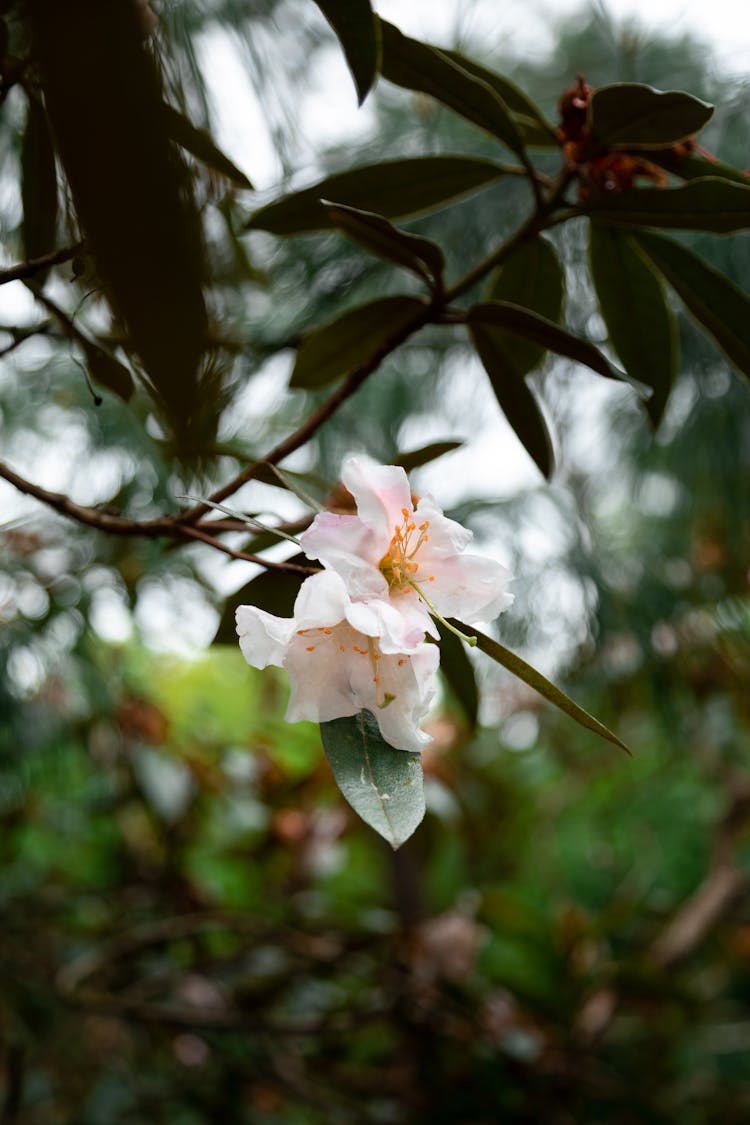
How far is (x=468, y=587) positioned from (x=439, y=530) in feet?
0.09

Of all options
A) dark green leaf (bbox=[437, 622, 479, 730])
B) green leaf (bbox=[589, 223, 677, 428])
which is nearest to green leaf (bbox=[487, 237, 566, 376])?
green leaf (bbox=[589, 223, 677, 428])

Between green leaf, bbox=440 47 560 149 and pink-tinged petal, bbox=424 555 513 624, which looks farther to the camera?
green leaf, bbox=440 47 560 149

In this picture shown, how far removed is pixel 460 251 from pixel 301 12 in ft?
0.97

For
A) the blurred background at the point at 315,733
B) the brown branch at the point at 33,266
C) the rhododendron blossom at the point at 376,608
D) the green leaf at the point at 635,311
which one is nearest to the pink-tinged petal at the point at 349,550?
the rhododendron blossom at the point at 376,608

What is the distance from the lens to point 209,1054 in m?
1.48

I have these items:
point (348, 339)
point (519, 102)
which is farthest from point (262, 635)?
point (519, 102)

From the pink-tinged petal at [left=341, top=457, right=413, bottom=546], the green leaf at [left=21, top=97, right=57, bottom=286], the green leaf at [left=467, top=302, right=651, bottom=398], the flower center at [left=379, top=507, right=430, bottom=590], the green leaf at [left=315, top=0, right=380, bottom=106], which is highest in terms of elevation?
the green leaf at [left=315, top=0, right=380, bottom=106]

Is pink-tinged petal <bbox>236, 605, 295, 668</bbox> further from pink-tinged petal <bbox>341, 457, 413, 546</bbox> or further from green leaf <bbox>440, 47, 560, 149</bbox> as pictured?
green leaf <bbox>440, 47, 560, 149</bbox>

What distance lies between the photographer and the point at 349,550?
37cm

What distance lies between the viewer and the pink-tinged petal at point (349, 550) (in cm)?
37

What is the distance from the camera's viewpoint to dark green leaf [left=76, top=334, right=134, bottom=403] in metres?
0.44

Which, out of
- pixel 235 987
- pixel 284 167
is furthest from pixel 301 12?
pixel 235 987

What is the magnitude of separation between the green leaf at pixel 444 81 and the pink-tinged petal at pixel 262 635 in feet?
0.91

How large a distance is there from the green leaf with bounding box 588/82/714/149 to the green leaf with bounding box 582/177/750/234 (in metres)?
0.02
